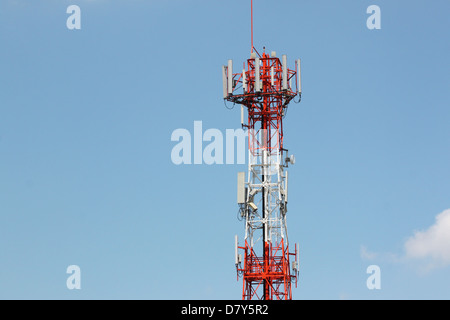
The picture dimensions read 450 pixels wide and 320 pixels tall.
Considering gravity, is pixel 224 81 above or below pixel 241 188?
above

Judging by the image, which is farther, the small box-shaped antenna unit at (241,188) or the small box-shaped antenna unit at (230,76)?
the small box-shaped antenna unit at (241,188)

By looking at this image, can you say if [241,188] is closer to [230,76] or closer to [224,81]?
[224,81]

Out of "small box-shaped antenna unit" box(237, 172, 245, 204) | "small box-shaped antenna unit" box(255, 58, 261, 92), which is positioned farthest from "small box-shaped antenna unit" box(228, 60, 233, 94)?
"small box-shaped antenna unit" box(237, 172, 245, 204)

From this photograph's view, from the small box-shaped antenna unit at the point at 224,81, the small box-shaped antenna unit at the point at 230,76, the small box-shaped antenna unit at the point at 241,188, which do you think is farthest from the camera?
the small box-shaped antenna unit at the point at 224,81

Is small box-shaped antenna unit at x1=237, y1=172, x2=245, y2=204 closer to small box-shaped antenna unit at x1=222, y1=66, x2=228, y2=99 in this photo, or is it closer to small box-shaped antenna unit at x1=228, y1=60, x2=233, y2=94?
small box-shaped antenna unit at x1=222, y1=66, x2=228, y2=99

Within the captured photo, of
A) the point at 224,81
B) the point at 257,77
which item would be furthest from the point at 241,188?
the point at 257,77

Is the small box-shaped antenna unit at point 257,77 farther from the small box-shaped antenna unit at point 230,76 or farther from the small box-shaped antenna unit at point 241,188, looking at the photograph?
the small box-shaped antenna unit at point 241,188

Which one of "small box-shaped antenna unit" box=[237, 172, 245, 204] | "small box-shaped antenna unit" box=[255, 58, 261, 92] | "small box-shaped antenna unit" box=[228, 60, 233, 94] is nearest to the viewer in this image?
"small box-shaped antenna unit" box=[255, 58, 261, 92]

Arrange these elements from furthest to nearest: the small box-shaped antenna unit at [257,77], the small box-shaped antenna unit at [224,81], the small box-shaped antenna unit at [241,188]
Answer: the small box-shaped antenna unit at [224,81]
the small box-shaped antenna unit at [241,188]
the small box-shaped antenna unit at [257,77]

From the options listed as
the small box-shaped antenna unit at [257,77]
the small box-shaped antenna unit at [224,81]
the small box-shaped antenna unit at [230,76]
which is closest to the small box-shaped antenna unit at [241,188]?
the small box-shaped antenna unit at [224,81]

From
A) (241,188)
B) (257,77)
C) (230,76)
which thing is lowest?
(241,188)

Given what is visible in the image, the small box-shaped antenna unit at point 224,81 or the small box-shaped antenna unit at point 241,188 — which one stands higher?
the small box-shaped antenna unit at point 224,81
